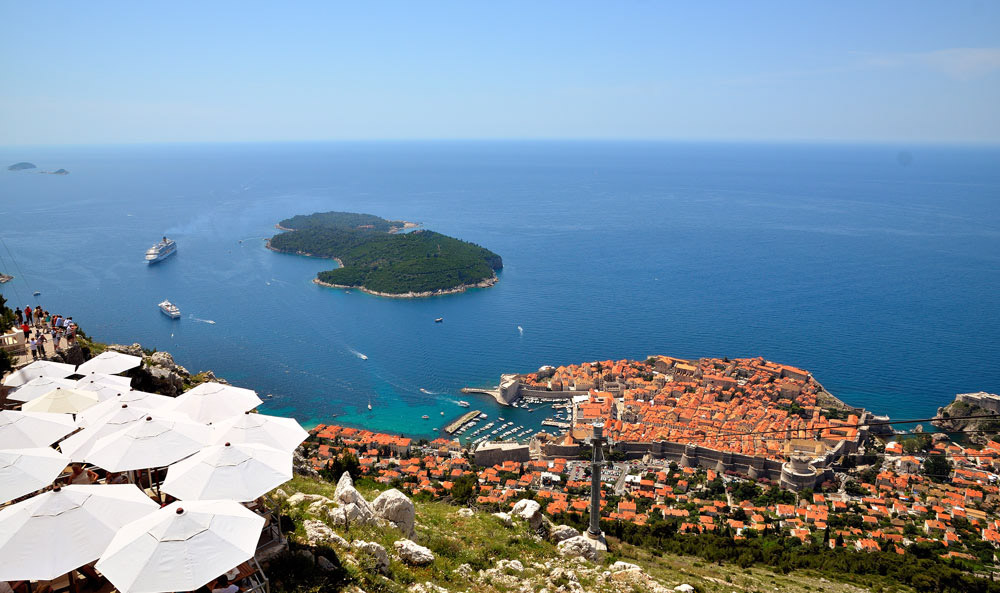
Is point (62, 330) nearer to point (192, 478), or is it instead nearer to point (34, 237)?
point (192, 478)

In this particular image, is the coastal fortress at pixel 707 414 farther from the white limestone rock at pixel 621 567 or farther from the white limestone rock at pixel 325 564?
the white limestone rock at pixel 325 564

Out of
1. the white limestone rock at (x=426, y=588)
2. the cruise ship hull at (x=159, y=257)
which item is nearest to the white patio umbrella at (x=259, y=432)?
the white limestone rock at (x=426, y=588)

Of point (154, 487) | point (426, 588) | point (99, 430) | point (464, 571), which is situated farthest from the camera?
point (464, 571)

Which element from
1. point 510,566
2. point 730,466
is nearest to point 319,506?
point 510,566

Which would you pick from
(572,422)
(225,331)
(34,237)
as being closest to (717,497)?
(572,422)

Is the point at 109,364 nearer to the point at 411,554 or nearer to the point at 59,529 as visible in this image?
the point at 59,529

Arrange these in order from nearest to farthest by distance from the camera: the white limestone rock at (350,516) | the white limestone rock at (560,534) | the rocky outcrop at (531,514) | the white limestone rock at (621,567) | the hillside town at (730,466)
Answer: the white limestone rock at (350,516) → the white limestone rock at (621,567) → the white limestone rock at (560,534) → the rocky outcrop at (531,514) → the hillside town at (730,466)
